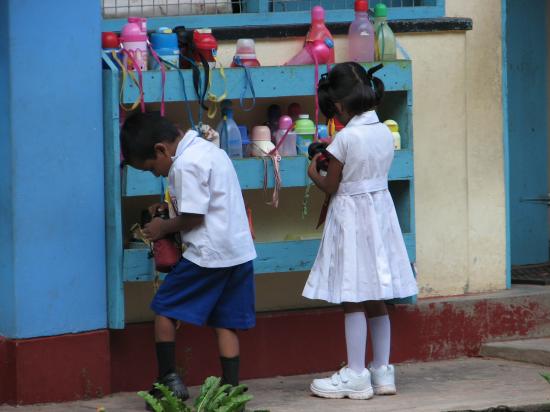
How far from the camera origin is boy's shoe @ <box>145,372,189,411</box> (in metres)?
5.93

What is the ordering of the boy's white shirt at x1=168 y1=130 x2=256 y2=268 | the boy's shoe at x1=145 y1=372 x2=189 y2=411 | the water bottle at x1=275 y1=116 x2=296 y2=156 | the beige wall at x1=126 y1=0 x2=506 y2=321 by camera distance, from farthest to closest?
the beige wall at x1=126 y1=0 x2=506 y2=321 → the water bottle at x1=275 y1=116 x2=296 y2=156 → the boy's shoe at x1=145 y1=372 x2=189 y2=411 → the boy's white shirt at x1=168 y1=130 x2=256 y2=268

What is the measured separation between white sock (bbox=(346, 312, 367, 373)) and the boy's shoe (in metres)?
0.88

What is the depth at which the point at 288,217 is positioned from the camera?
7.04 metres

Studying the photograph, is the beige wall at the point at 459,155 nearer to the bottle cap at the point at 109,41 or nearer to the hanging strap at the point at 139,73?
the hanging strap at the point at 139,73

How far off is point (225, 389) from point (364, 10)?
2.34 meters

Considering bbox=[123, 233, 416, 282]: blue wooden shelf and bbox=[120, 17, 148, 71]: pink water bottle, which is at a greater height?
bbox=[120, 17, 148, 71]: pink water bottle

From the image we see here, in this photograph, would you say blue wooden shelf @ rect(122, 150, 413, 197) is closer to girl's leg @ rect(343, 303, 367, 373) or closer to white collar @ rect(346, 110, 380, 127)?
white collar @ rect(346, 110, 380, 127)

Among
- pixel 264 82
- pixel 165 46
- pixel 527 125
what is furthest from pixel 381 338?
pixel 527 125

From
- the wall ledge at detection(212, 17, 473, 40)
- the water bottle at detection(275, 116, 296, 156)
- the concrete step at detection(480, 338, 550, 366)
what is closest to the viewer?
the water bottle at detection(275, 116, 296, 156)

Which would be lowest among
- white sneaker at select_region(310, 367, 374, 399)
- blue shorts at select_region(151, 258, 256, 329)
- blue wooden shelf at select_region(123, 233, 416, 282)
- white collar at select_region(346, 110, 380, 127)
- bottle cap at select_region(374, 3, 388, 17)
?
white sneaker at select_region(310, 367, 374, 399)

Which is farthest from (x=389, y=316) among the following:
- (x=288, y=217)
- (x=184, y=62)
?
(x=184, y=62)

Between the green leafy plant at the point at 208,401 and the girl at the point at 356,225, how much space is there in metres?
0.90

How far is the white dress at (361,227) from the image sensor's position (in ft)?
20.2

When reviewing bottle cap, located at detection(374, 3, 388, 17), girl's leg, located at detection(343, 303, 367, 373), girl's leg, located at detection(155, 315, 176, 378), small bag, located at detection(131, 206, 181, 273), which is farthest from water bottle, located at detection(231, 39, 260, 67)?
girl's leg, located at detection(155, 315, 176, 378)
